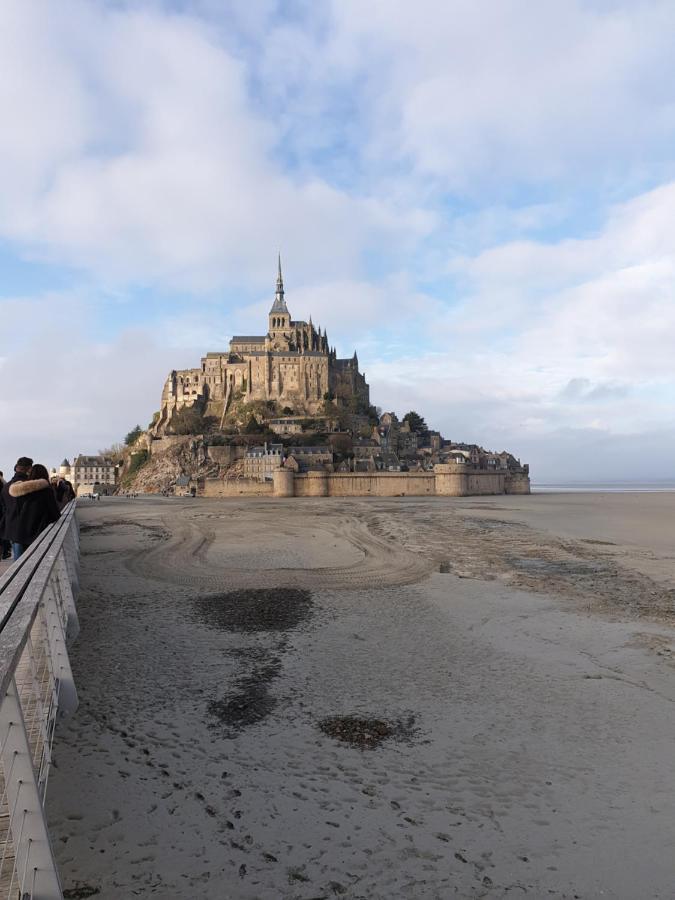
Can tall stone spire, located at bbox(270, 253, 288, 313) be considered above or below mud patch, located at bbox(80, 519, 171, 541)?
above

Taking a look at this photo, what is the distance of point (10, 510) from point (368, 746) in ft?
21.0

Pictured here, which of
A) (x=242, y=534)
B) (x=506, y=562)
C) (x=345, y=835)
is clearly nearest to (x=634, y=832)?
(x=345, y=835)

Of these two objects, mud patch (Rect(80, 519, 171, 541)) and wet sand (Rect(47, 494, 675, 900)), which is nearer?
wet sand (Rect(47, 494, 675, 900))

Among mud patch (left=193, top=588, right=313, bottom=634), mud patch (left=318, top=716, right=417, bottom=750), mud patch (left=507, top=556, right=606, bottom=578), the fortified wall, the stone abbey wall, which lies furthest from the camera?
the fortified wall

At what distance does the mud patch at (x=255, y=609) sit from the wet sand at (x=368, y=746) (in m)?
0.06

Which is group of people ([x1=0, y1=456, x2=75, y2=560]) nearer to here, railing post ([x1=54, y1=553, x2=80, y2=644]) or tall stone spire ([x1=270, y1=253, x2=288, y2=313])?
railing post ([x1=54, y1=553, x2=80, y2=644])

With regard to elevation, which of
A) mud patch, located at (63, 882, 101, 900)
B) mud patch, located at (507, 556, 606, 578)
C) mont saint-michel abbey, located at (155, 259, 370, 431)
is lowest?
mud patch, located at (507, 556, 606, 578)

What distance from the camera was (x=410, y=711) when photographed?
530cm

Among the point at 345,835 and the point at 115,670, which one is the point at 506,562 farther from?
the point at 345,835

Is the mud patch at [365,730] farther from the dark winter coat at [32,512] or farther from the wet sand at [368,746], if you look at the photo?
the dark winter coat at [32,512]

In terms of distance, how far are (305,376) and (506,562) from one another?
69.3 m

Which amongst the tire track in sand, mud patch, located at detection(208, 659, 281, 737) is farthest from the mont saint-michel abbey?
mud patch, located at detection(208, 659, 281, 737)

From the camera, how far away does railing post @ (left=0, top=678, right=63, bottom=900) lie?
7.79 ft

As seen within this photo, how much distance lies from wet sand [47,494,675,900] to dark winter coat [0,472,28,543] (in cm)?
166
